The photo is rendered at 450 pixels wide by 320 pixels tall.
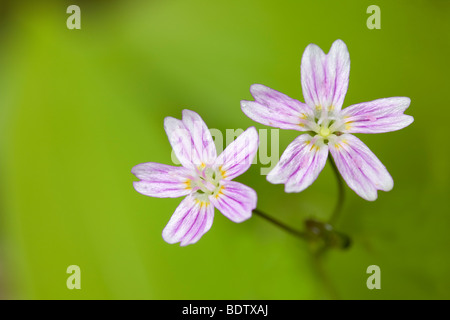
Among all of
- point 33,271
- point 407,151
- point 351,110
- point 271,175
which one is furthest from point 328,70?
point 33,271

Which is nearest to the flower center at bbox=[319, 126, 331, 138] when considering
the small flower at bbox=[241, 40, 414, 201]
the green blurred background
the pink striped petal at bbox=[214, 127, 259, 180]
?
the small flower at bbox=[241, 40, 414, 201]

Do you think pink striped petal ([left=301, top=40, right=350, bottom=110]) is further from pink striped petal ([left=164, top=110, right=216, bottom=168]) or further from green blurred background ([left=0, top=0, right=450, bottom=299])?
green blurred background ([left=0, top=0, right=450, bottom=299])

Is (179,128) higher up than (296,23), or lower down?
lower down

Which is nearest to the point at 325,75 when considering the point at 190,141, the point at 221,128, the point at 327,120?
the point at 327,120

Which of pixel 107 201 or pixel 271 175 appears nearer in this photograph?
pixel 271 175

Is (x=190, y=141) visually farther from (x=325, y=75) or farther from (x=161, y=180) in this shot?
(x=325, y=75)
